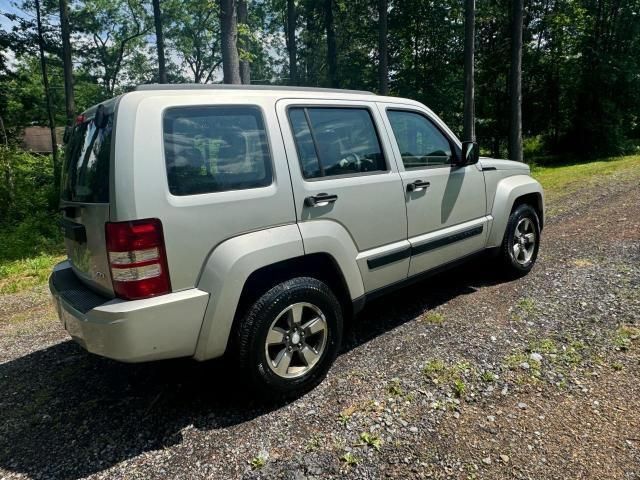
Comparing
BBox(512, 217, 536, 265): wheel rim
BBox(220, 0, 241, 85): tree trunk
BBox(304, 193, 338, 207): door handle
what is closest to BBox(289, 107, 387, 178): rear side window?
BBox(304, 193, 338, 207): door handle

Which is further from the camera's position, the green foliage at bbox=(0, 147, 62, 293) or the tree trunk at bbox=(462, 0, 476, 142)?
the tree trunk at bbox=(462, 0, 476, 142)

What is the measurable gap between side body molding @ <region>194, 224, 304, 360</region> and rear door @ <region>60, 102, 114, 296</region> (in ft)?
1.77

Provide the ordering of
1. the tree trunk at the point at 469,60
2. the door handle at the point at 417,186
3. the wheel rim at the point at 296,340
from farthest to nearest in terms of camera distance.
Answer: the tree trunk at the point at 469,60
the door handle at the point at 417,186
the wheel rim at the point at 296,340

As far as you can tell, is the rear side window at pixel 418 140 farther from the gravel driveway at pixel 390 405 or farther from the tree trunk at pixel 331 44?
the tree trunk at pixel 331 44

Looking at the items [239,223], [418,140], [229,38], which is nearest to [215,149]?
[239,223]

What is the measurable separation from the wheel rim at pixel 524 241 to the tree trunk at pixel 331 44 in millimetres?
19900

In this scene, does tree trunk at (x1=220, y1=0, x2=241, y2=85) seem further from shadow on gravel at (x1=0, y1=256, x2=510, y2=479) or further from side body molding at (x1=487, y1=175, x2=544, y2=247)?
shadow on gravel at (x1=0, y1=256, x2=510, y2=479)

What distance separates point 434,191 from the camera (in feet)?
11.8

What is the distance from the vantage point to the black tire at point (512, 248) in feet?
14.5

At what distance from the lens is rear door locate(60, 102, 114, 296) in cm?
229

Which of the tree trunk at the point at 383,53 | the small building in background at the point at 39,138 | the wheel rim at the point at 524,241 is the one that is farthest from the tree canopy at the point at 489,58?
the wheel rim at the point at 524,241

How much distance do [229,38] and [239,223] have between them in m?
8.15

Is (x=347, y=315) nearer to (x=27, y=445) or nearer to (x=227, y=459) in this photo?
(x=227, y=459)

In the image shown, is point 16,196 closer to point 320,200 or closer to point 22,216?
point 22,216
